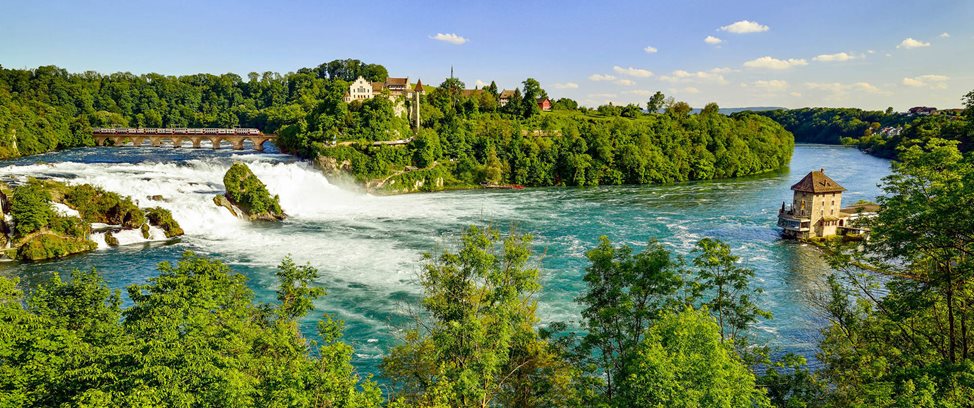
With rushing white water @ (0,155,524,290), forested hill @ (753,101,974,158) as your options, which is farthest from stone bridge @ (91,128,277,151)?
forested hill @ (753,101,974,158)

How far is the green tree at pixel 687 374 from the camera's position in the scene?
11.0m

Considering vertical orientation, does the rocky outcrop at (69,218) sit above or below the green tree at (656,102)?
below

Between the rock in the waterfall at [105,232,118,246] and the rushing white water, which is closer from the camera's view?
the rushing white water

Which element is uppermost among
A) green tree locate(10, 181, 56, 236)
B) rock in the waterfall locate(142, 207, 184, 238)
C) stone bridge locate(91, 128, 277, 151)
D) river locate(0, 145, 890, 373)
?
stone bridge locate(91, 128, 277, 151)

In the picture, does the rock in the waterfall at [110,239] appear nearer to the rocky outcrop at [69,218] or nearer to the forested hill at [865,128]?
the rocky outcrop at [69,218]

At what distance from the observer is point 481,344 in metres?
14.6

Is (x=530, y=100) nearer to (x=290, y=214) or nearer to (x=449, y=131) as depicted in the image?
(x=449, y=131)

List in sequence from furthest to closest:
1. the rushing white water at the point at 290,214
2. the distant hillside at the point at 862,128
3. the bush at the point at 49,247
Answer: the distant hillside at the point at 862,128 → the rushing white water at the point at 290,214 → the bush at the point at 49,247

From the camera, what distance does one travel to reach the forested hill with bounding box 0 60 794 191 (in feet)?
254

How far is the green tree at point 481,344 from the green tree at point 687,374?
10.3ft

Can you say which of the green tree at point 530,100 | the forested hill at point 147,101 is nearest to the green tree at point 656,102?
the green tree at point 530,100

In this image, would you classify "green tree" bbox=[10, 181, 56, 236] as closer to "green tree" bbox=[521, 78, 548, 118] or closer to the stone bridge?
the stone bridge

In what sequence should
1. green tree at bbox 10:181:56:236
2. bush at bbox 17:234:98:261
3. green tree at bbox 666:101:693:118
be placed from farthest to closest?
green tree at bbox 666:101:693:118 → green tree at bbox 10:181:56:236 → bush at bbox 17:234:98:261

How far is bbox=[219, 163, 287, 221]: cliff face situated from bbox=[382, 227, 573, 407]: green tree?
126ft
